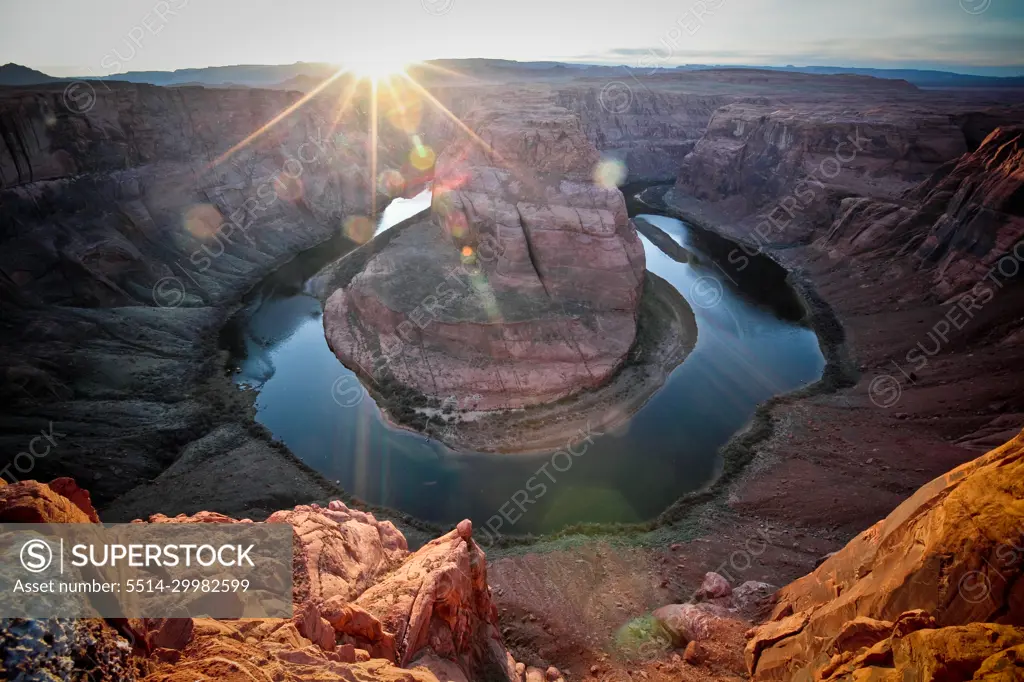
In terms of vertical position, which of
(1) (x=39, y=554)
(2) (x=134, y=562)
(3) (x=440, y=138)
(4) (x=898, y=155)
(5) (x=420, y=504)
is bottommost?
(5) (x=420, y=504)

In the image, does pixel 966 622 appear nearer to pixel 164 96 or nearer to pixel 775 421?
pixel 775 421

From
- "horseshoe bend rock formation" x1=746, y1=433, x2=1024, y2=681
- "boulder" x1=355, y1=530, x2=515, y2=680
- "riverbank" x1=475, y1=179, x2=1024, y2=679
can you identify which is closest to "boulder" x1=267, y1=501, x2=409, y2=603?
"boulder" x1=355, y1=530, x2=515, y2=680

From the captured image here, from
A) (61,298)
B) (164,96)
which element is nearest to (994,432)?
(61,298)

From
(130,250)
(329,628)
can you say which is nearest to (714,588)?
(329,628)

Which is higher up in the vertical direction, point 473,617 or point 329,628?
point 329,628

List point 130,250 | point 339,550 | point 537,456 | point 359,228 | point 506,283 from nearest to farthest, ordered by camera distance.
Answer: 1. point 339,550
2. point 537,456
3. point 506,283
4. point 130,250
5. point 359,228

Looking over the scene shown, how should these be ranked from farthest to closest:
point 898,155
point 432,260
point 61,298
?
point 898,155, point 432,260, point 61,298

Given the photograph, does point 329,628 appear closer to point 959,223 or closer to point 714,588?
point 714,588
